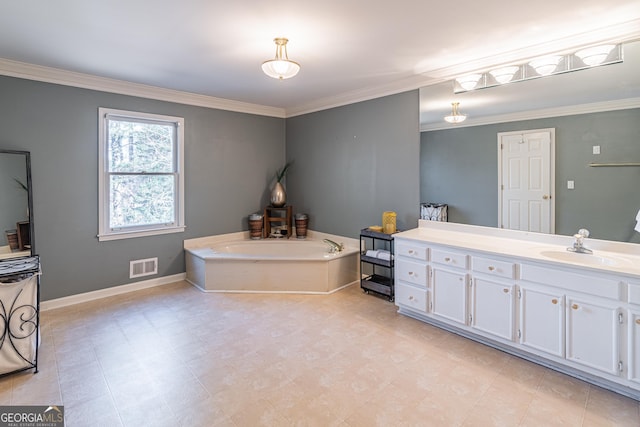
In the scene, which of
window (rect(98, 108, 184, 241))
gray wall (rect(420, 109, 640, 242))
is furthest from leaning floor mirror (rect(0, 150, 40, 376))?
gray wall (rect(420, 109, 640, 242))

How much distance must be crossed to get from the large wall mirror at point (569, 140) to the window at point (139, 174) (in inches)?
130

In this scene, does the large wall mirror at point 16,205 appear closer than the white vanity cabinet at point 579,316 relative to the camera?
No

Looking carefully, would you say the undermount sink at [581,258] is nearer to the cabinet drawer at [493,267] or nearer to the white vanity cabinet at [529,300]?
the white vanity cabinet at [529,300]

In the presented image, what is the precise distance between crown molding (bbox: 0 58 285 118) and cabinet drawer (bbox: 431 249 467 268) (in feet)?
11.2

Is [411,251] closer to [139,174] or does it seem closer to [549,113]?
[549,113]

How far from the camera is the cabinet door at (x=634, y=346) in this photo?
2027mm

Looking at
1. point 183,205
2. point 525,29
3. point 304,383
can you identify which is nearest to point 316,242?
point 183,205

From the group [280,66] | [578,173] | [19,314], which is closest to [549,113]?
[578,173]

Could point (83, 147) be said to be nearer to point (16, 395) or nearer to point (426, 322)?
point (16, 395)

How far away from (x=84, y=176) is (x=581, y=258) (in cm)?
476

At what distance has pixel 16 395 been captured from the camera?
6.95 ft

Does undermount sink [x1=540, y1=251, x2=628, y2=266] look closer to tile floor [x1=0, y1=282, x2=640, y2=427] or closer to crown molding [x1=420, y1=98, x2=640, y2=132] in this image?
tile floor [x1=0, y1=282, x2=640, y2=427]

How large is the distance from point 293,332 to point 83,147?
303 cm

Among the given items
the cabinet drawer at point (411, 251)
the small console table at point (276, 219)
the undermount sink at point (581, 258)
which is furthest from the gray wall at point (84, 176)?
the undermount sink at point (581, 258)
